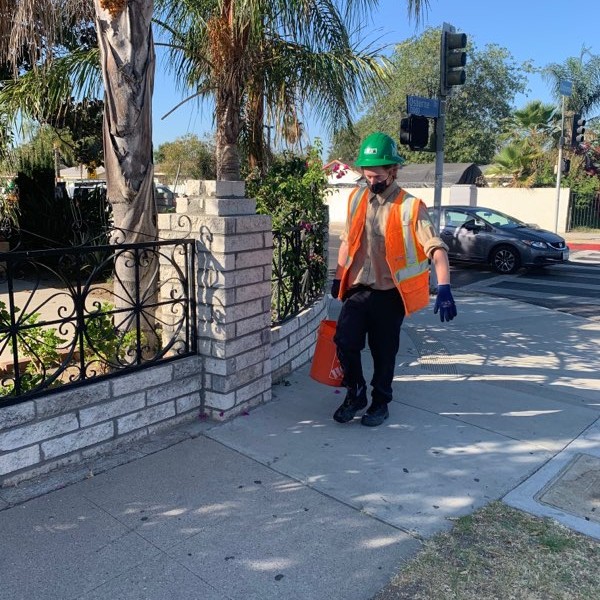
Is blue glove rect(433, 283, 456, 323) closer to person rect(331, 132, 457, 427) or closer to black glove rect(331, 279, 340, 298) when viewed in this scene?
person rect(331, 132, 457, 427)

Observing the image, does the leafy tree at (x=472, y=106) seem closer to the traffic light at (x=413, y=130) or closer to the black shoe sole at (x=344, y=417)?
the traffic light at (x=413, y=130)

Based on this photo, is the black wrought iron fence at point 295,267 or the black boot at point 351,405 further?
the black wrought iron fence at point 295,267

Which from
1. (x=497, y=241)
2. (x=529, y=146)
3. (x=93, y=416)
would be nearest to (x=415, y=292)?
(x=93, y=416)

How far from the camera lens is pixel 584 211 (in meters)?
24.2

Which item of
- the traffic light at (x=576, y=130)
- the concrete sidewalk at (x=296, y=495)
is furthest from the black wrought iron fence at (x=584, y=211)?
the concrete sidewalk at (x=296, y=495)

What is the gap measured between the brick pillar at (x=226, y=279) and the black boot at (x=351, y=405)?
24.9 inches

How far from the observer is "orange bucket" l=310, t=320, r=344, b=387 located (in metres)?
4.31

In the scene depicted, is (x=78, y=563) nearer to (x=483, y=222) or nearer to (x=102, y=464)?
(x=102, y=464)

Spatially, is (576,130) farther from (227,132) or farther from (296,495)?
(296,495)

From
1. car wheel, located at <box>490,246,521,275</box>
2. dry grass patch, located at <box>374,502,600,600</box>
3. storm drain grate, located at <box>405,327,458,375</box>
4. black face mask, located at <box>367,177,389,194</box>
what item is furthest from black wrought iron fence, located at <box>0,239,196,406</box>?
car wheel, located at <box>490,246,521,275</box>

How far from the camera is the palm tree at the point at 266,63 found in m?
6.54

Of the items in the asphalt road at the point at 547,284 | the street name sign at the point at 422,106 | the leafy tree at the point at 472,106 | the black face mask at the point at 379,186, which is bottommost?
the asphalt road at the point at 547,284

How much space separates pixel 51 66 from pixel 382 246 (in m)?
3.78

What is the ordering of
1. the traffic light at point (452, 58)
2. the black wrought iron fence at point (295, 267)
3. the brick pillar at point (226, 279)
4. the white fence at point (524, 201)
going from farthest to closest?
the white fence at point (524, 201) → the traffic light at point (452, 58) → the black wrought iron fence at point (295, 267) → the brick pillar at point (226, 279)
